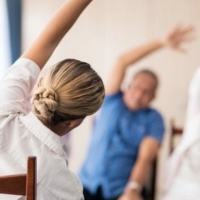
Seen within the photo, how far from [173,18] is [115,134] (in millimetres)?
736

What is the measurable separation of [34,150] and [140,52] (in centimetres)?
167

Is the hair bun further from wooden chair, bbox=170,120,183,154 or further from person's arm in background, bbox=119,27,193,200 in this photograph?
wooden chair, bbox=170,120,183,154

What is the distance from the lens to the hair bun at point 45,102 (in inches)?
36.9

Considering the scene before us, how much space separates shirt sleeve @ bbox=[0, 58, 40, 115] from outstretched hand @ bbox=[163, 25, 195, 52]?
1680mm

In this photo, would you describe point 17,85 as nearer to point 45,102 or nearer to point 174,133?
point 45,102

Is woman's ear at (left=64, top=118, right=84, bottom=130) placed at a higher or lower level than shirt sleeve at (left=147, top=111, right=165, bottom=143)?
higher

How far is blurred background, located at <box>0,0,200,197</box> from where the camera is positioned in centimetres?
262

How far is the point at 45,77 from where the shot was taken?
0.97 meters

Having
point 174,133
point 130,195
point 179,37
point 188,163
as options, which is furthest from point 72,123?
point 179,37

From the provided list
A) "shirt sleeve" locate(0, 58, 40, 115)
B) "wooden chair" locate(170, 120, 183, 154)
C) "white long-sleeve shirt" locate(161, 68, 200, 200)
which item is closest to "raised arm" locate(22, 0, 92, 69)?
"shirt sleeve" locate(0, 58, 40, 115)

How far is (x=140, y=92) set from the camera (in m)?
2.51

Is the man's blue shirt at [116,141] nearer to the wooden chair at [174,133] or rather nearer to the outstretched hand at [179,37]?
the wooden chair at [174,133]

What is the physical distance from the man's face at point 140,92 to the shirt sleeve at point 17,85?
1.45 metres

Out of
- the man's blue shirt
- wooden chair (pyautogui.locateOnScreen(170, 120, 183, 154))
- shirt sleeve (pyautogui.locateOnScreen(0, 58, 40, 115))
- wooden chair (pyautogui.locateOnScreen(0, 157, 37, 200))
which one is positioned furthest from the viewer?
wooden chair (pyautogui.locateOnScreen(170, 120, 183, 154))
